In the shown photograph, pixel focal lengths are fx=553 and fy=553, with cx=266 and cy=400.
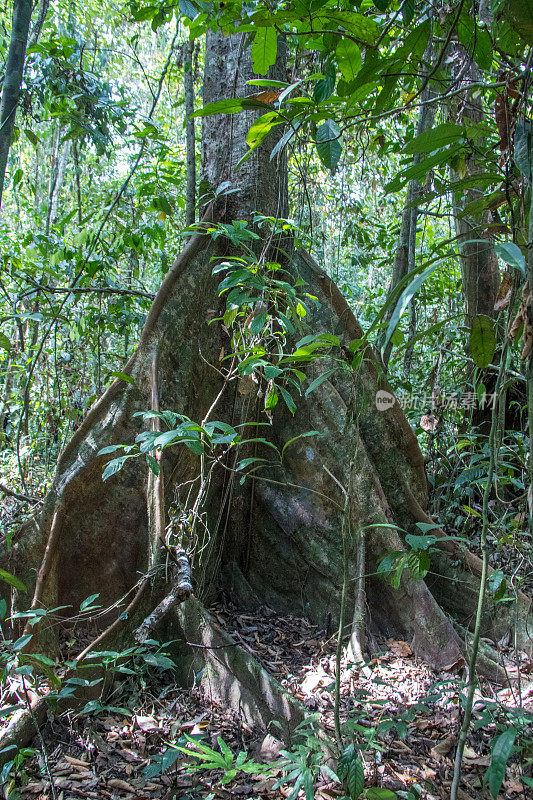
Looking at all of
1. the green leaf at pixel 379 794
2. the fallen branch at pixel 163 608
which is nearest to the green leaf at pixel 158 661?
the fallen branch at pixel 163 608

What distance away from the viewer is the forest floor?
6.42 feet

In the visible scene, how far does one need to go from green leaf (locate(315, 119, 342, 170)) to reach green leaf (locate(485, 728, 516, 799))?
165 cm

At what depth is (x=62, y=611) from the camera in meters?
2.82

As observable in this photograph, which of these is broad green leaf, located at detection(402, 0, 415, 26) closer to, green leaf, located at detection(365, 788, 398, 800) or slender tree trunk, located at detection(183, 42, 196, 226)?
green leaf, located at detection(365, 788, 398, 800)

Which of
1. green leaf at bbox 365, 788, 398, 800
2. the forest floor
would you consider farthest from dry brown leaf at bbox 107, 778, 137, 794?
green leaf at bbox 365, 788, 398, 800

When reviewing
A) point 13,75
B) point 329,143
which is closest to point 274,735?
point 329,143

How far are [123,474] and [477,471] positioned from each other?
218 cm

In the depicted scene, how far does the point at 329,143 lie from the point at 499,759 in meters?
1.77

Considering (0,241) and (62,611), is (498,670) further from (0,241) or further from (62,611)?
(0,241)

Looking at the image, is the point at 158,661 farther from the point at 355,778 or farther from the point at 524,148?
the point at 524,148

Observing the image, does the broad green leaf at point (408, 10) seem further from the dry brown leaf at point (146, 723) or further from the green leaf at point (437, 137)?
the dry brown leaf at point (146, 723)

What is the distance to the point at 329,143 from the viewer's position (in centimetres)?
167

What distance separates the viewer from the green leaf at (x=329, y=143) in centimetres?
156

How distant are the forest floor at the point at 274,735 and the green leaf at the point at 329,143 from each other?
72.3 inches
